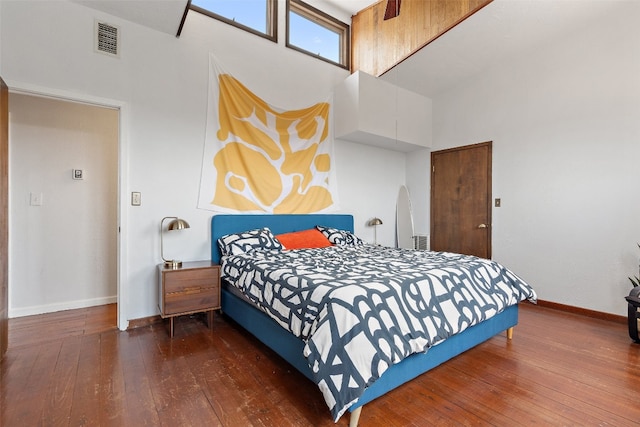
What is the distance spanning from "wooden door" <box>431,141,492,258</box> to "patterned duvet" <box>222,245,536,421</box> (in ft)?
5.47

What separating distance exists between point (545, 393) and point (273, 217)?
2701mm

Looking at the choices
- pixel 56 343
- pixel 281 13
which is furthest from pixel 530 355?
pixel 281 13

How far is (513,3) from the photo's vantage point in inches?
115

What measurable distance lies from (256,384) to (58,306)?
2645 mm

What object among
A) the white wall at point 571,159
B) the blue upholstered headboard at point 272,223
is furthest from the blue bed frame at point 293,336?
the white wall at point 571,159

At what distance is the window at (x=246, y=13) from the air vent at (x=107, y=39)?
2.72 feet

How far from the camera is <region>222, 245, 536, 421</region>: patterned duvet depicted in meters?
1.37

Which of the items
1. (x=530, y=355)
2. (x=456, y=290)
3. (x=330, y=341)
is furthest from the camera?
(x=530, y=355)

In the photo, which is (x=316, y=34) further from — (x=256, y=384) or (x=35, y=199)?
(x=256, y=384)

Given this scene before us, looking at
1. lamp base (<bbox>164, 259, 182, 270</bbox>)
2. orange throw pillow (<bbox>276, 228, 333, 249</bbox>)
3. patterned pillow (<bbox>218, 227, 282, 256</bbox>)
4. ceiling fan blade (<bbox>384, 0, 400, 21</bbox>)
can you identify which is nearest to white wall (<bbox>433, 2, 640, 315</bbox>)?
ceiling fan blade (<bbox>384, 0, 400, 21</bbox>)

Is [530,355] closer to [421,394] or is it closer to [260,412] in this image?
[421,394]

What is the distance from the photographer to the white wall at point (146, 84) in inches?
92.0

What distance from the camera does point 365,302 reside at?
151 cm

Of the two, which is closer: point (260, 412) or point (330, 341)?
point (330, 341)
